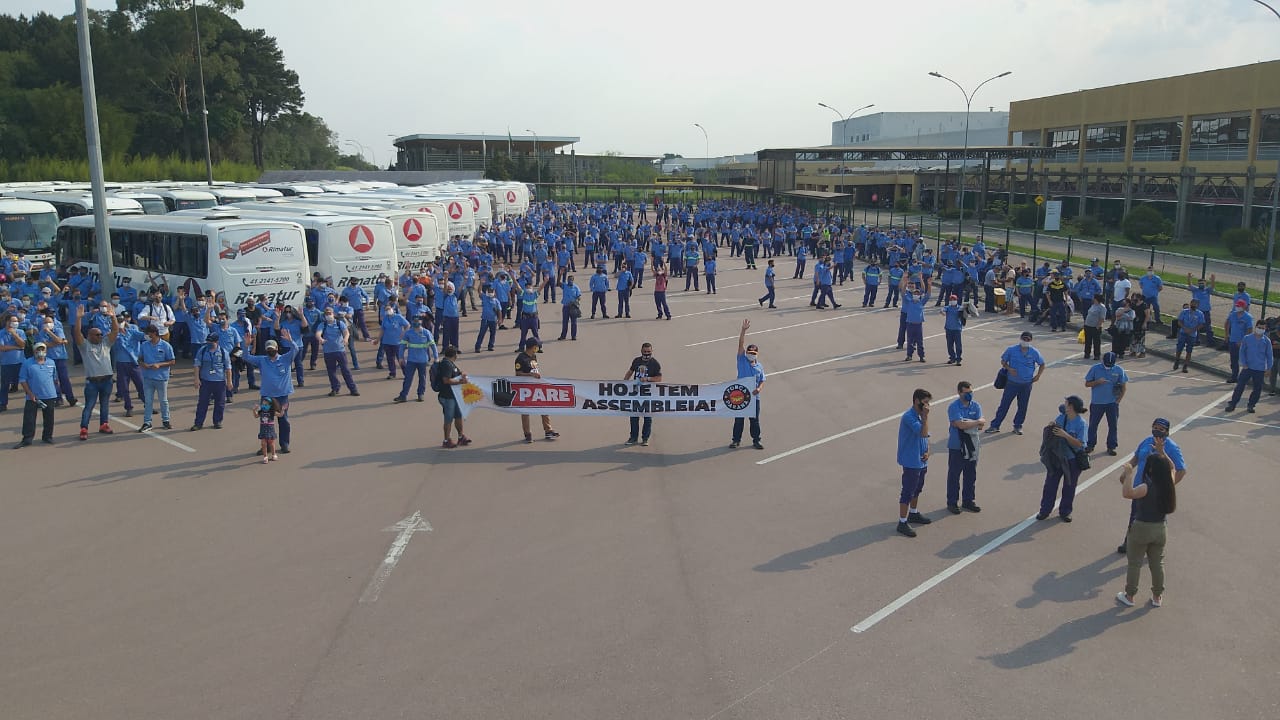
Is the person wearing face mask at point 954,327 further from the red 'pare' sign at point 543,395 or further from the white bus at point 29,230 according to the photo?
the white bus at point 29,230

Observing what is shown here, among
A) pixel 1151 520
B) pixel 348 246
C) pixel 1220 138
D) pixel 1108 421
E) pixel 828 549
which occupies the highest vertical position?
pixel 1220 138

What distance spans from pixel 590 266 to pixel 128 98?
54069 millimetres

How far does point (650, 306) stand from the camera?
26656 millimetres

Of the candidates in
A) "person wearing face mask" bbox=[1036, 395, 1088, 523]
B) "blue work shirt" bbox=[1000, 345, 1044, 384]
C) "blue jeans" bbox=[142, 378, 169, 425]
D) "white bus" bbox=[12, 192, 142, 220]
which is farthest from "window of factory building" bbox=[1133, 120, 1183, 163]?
"blue jeans" bbox=[142, 378, 169, 425]

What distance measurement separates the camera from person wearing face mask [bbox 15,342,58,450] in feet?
40.5

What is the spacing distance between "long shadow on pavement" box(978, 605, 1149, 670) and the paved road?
0.09 ft

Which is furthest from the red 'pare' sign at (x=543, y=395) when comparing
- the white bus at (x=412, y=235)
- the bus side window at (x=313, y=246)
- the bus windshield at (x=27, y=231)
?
the bus windshield at (x=27, y=231)

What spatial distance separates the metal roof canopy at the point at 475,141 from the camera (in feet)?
344

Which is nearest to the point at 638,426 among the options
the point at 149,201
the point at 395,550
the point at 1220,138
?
the point at 395,550

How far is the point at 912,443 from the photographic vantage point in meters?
9.26

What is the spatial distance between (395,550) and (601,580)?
7.26ft

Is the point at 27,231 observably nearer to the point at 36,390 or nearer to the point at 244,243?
the point at 244,243

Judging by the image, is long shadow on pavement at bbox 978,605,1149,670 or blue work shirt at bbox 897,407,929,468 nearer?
long shadow on pavement at bbox 978,605,1149,670

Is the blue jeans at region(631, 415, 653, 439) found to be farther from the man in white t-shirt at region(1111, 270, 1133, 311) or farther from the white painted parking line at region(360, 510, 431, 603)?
the man in white t-shirt at region(1111, 270, 1133, 311)
